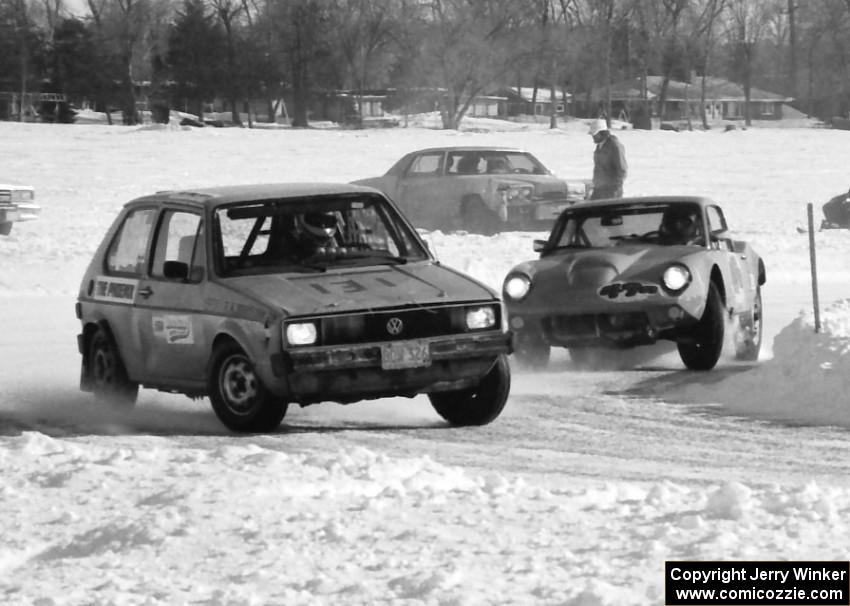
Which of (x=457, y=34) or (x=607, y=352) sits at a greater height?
(x=457, y=34)

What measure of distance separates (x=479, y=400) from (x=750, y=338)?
406 centimetres

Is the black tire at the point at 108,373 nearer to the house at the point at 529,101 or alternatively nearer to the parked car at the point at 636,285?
the parked car at the point at 636,285

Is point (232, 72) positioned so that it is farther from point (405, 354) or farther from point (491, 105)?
point (405, 354)

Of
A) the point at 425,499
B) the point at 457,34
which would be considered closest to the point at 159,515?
the point at 425,499

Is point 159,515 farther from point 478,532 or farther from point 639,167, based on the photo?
point 639,167

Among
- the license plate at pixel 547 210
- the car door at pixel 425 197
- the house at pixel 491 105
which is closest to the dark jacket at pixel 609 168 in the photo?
the license plate at pixel 547 210

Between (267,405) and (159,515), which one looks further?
(267,405)

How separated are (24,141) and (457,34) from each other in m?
39.4

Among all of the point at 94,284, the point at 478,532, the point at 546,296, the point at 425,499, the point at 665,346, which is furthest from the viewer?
the point at 665,346

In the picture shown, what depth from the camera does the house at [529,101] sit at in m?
128

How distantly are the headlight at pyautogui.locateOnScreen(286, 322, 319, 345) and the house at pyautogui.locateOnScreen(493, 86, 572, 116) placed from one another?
113671 mm

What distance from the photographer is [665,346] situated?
13820mm

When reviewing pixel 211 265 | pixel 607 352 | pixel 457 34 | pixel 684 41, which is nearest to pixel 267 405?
pixel 211 265

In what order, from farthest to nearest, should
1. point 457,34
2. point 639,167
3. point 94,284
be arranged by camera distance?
point 457,34
point 639,167
point 94,284
